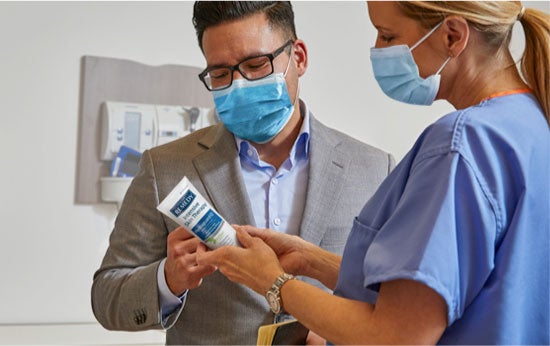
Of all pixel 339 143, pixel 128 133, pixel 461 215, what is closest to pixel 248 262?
pixel 461 215

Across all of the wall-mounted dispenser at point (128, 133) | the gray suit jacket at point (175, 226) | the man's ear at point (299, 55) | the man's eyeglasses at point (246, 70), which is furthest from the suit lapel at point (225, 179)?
the wall-mounted dispenser at point (128, 133)

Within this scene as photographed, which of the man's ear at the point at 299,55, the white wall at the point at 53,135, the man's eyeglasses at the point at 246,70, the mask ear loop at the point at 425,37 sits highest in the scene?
the mask ear loop at the point at 425,37

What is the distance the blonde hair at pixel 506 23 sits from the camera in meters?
0.88

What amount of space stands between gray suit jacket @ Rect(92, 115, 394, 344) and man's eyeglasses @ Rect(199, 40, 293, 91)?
0.42 feet

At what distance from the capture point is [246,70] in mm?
1478

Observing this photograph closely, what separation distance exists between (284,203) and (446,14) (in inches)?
28.5

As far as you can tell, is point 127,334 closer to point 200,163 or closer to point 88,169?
point 88,169

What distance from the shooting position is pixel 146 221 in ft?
4.69

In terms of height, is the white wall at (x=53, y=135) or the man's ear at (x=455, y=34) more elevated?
the man's ear at (x=455, y=34)

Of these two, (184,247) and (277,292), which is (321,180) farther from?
(277,292)

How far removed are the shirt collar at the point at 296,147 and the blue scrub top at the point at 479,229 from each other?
2.34ft

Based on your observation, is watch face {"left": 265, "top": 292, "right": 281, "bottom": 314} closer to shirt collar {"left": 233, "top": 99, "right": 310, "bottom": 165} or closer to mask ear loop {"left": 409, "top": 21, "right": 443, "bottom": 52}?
mask ear loop {"left": 409, "top": 21, "right": 443, "bottom": 52}

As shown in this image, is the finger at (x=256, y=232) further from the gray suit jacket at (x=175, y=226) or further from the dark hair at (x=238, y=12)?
the dark hair at (x=238, y=12)

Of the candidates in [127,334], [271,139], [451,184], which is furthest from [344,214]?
[127,334]
